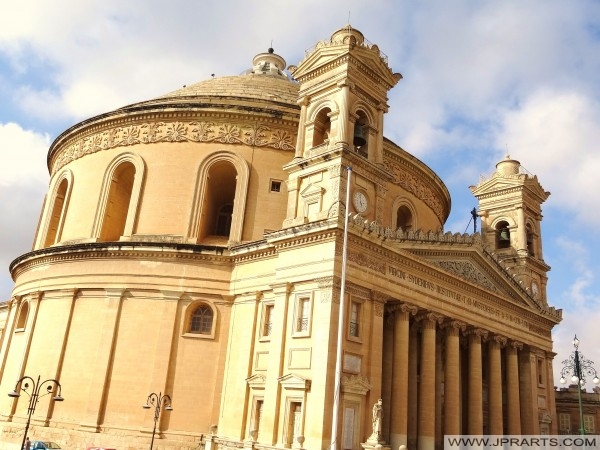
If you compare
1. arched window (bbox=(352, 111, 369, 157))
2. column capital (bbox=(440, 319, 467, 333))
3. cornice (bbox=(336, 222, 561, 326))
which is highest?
arched window (bbox=(352, 111, 369, 157))

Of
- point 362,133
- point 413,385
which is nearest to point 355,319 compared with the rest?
point 413,385

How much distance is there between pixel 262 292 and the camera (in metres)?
26.2

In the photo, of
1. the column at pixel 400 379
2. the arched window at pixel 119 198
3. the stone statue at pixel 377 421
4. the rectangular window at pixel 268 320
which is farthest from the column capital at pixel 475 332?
the arched window at pixel 119 198

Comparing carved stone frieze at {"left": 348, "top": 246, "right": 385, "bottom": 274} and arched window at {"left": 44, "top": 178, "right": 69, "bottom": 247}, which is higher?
arched window at {"left": 44, "top": 178, "right": 69, "bottom": 247}

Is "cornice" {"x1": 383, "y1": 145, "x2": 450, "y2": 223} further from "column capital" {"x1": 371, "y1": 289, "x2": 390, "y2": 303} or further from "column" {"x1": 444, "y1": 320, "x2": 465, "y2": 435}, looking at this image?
"column capital" {"x1": 371, "y1": 289, "x2": 390, "y2": 303}

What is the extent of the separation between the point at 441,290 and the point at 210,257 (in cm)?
1073

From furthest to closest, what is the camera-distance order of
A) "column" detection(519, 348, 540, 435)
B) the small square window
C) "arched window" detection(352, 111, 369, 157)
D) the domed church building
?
"column" detection(519, 348, 540, 435) < the small square window < "arched window" detection(352, 111, 369, 157) < the domed church building

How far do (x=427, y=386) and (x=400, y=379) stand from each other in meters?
1.97

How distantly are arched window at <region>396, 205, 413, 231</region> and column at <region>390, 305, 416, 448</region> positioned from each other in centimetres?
937

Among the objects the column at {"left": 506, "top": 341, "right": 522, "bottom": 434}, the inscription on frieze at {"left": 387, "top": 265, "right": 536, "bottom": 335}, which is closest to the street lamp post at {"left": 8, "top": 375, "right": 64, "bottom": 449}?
the inscription on frieze at {"left": 387, "top": 265, "right": 536, "bottom": 335}

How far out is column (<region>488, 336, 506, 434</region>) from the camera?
2975cm

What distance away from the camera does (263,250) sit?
2653 cm

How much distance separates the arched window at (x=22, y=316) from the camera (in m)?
32.4

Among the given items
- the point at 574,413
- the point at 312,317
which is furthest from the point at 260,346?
the point at 574,413
